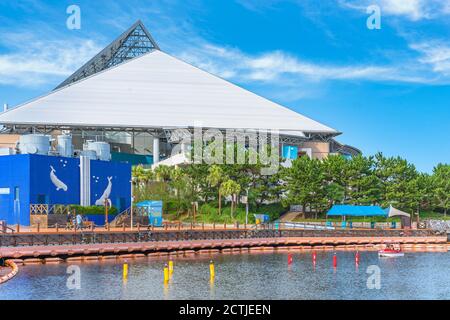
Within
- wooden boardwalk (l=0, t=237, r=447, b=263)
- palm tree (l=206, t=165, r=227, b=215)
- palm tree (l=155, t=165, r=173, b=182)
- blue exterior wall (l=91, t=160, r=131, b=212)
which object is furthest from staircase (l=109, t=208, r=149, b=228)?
palm tree (l=155, t=165, r=173, b=182)

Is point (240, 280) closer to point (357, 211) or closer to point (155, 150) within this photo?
point (357, 211)

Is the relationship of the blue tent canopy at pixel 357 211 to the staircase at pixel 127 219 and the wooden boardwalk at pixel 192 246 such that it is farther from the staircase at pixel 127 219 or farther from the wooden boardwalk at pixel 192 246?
the staircase at pixel 127 219

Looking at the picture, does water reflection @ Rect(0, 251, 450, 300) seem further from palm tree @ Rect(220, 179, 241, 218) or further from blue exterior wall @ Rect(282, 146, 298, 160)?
blue exterior wall @ Rect(282, 146, 298, 160)

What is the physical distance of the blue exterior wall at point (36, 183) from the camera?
7981cm

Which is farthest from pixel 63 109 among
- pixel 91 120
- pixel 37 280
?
pixel 37 280

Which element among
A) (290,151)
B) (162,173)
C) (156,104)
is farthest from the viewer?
(156,104)

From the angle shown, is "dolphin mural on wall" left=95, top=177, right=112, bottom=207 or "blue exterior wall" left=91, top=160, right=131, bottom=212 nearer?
"blue exterior wall" left=91, top=160, right=131, bottom=212

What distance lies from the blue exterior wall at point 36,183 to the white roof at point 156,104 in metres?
45.3

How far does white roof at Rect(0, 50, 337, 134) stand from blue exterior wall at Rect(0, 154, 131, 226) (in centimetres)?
4529

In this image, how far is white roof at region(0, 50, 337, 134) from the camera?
13175 cm

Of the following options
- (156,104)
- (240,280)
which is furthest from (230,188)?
(240,280)

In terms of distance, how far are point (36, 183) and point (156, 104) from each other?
197 feet

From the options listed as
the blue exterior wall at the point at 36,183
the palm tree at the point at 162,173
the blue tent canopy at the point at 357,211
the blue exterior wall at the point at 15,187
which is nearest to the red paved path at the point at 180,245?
the blue tent canopy at the point at 357,211

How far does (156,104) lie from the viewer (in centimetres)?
13862
